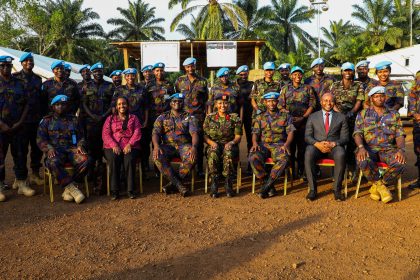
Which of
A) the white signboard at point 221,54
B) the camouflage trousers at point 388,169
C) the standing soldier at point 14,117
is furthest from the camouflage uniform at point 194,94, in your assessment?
the white signboard at point 221,54

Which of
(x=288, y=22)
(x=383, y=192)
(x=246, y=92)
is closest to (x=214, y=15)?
(x=288, y=22)

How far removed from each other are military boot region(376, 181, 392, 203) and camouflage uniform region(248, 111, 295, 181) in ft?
4.17

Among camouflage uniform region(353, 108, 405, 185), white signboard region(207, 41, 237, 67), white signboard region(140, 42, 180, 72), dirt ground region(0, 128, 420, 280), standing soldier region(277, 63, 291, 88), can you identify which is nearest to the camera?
dirt ground region(0, 128, 420, 280)

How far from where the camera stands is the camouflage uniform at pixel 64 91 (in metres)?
5.84

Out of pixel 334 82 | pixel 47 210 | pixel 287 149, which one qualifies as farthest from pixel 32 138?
pixel 334 82

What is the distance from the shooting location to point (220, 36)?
Answer: 22625 millimetres

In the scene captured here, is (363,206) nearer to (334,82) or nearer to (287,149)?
(287,149)

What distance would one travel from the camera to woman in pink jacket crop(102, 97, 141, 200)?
5.25 metres

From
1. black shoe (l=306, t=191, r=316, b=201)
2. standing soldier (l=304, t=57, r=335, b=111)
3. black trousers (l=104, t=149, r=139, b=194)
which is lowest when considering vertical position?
black shoe (l=306, t=191, r=316, b=201)

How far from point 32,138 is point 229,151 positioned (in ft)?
10.6

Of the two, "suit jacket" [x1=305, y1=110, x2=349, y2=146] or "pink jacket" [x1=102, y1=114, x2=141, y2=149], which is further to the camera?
"pink jacket" [x1=102, y1=114, x2=141, y2=149]

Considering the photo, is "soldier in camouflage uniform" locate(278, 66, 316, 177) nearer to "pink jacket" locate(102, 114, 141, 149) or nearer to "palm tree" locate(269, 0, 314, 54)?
"pink jacket" locate(102, 114, 141, 149)

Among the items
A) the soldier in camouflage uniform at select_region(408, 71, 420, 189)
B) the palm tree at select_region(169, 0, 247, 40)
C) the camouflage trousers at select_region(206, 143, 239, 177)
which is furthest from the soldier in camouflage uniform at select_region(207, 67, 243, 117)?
the palm tree at select_region(169, 0, 247, 40)

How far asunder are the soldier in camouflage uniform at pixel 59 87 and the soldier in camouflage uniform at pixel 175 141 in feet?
4.97
